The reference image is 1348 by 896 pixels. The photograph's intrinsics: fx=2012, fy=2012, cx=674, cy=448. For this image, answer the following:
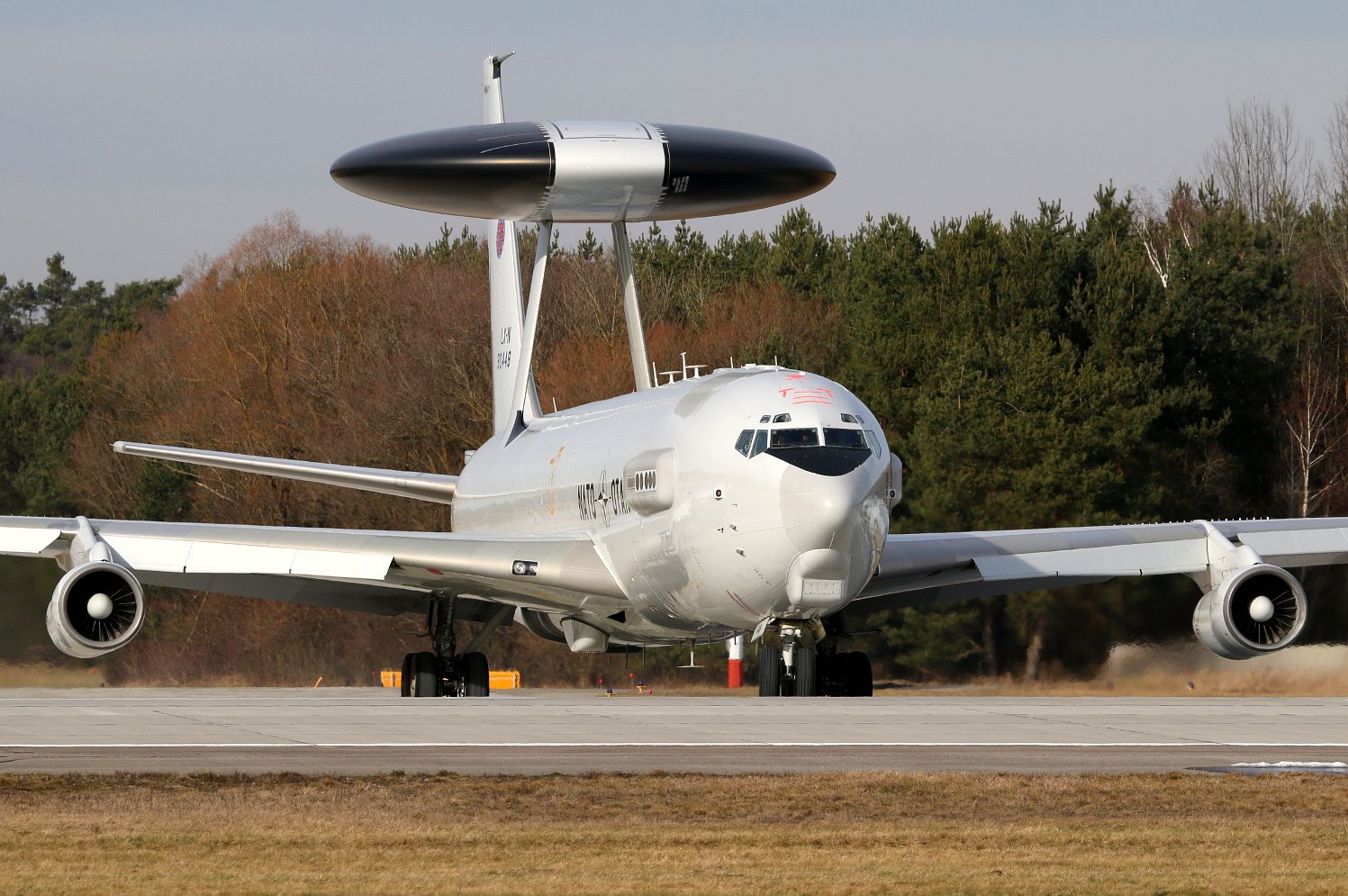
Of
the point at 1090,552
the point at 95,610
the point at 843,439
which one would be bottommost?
the point at 95,610

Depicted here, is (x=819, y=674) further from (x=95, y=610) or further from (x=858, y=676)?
(x=95, y=610)

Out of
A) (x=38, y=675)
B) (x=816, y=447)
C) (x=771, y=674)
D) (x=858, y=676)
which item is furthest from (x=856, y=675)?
(x=38, y=675)

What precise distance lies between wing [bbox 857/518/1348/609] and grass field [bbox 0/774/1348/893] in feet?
44.4

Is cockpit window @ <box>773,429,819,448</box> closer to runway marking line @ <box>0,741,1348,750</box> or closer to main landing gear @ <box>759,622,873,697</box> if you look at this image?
main landing gear @ <box>759,622,873,697</box>

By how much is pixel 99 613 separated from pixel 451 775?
12806 mm

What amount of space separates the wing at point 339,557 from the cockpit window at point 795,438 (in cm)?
481

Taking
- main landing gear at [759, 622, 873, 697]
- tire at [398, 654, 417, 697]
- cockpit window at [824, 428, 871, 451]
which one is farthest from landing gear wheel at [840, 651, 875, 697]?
tire at [398, 654, 417, 697]

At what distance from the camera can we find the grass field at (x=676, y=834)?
1045 cm

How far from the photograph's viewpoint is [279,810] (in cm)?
1266

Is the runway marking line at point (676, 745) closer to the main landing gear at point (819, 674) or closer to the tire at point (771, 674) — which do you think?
the main landing gear at point (819, 674)

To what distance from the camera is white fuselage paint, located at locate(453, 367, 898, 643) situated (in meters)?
23.7

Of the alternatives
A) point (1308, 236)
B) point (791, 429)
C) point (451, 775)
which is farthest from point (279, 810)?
point (1308, 236)

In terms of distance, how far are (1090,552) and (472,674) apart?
1001cm

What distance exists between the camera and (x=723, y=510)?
24.6m
